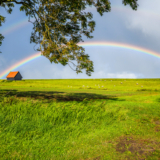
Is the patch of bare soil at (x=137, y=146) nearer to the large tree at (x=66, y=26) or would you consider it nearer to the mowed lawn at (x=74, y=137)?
the mowed lawn at (x=74, y=137)

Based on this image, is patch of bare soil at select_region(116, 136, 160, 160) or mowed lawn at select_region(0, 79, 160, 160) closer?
mowed lawn at select_region(0, 79, 160, 160)

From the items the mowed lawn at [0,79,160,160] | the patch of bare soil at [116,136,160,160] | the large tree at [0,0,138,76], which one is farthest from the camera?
the large tree at [0,0,138,76]

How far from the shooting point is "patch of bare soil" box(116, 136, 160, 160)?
428 cm

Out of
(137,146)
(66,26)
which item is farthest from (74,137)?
(66,26)

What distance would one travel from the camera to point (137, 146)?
4824 millimetres

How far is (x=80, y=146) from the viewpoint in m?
4.64

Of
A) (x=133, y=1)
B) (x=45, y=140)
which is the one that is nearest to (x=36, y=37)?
(x=133, y=1)

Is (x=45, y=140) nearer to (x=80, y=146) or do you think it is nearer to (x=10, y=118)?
(x=80, y=146)

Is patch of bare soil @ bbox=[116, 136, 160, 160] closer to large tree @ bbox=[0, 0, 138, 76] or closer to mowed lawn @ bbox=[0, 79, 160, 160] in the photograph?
mowed lawn @ bbox=[0, 79, 160, 160]

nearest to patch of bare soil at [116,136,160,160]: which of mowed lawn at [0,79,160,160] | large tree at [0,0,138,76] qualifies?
mowed lawn at [0,79,160,160]

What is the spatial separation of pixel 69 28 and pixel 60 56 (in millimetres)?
2622

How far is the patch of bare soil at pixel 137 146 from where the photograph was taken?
4282 millimetres

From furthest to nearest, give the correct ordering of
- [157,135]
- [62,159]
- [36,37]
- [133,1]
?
[36,37]
[133,1]
[157,135]
[62,159]

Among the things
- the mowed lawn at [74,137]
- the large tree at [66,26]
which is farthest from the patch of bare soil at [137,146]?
the large tree at [66,26]
